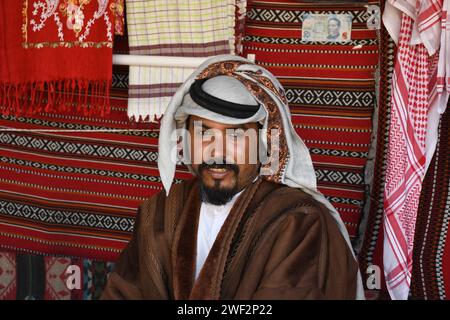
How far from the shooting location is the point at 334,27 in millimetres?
3930

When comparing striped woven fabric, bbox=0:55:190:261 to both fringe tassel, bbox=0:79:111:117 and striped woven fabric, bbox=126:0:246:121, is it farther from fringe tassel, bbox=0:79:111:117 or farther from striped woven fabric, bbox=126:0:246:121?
striped woven fabric, bbox=126:0:246:121

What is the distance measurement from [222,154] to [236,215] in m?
0.27

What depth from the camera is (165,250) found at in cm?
319

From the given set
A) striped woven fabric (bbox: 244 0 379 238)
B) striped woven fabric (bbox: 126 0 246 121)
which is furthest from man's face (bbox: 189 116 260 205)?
striped woven fabric (bbox: 244 0 379 238)

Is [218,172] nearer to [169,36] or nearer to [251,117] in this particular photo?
[251,117]

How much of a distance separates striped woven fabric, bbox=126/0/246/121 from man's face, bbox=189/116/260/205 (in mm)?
850

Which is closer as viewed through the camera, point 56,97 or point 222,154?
point 222,154

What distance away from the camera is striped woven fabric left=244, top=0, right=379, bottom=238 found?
12.9 ft

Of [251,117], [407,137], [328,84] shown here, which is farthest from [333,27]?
[251,117]

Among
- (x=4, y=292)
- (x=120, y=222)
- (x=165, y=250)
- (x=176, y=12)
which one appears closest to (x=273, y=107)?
(x=165, y=250)

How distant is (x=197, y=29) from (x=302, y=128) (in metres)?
0.80

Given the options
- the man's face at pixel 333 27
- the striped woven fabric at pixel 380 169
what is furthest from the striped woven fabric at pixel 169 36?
the striped woven fabric at pixel 380 169

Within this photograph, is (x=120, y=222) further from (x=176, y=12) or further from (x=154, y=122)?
(x=176, y=12)

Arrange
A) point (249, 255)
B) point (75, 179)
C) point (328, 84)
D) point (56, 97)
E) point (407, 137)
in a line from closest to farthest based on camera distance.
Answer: point (249, 255)
point (407, 137)
point (328, 84)
point (56, 97)
point (75, 179)
